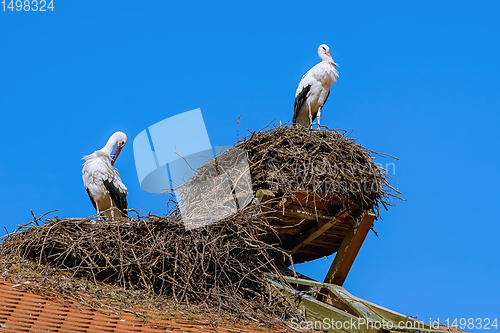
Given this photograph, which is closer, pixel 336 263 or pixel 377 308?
pixel 377 308

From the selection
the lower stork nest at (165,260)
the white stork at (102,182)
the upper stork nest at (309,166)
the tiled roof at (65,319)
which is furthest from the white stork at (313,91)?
the tiled roof at (65,319)

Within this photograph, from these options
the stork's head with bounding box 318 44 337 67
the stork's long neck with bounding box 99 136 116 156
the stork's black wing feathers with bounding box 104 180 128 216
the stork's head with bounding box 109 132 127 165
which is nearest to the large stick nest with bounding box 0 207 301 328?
the stork's black wing feathers with bounding box 104 180 128 216

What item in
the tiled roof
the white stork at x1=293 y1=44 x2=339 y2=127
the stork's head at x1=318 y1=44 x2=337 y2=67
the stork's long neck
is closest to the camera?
the tiled roof

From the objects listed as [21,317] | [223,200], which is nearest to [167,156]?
[223,200]

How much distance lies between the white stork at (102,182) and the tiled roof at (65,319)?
3.30 metres

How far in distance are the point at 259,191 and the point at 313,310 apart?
133cm

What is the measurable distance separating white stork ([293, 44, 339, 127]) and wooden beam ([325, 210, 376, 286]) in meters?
3.21

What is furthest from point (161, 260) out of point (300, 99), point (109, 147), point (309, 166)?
point (300, 99)

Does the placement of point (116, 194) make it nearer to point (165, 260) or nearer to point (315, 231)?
point (165, 260)

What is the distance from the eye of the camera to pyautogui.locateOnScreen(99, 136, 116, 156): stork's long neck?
330 inches

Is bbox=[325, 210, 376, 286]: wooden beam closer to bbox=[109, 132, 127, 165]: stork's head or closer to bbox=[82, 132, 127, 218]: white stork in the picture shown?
bbox=[82, 132, 127, 218]: white stork

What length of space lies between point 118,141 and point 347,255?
4.04m

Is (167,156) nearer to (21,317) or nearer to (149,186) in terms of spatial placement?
(149,186)

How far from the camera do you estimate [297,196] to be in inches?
238
